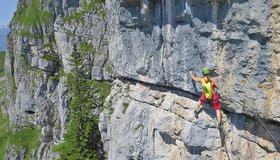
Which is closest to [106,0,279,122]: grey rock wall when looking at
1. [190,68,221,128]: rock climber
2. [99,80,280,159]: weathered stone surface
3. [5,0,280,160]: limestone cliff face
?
[5,0,280,160]: limestone cliff face

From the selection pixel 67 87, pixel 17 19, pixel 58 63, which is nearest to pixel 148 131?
pixel 67 87

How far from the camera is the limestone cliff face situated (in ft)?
62.6

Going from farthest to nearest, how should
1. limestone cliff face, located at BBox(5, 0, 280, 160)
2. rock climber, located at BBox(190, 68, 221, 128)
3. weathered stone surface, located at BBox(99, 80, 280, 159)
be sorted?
1. rock climber, located at BBox(190, 68, 221, 128)
2. weathered stone surface, located at BBox(99, 80, 280, 159)
3. limestone cliff face, located at BBox(5, 0, 280, 160)

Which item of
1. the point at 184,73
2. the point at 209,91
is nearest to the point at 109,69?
the point at 184,73

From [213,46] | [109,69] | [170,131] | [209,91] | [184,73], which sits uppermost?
[109,69]

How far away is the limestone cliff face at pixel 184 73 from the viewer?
19.1 m

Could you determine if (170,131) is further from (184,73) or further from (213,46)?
(213,46)

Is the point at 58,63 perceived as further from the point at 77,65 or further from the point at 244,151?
the point at 244,151

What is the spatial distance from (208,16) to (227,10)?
1905 millimetres

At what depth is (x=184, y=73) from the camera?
83.5 ft

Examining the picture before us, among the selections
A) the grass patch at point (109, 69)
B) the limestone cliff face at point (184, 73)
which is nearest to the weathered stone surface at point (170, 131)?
the limestone cliff face at point (184, 73)

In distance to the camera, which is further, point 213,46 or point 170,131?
point 170,131

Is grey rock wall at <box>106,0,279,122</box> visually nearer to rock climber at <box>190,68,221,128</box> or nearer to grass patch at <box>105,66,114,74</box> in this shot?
rock climber at <box>190,68,221,128</box>

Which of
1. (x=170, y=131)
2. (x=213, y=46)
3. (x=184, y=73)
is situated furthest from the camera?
(x=170, y=131)
